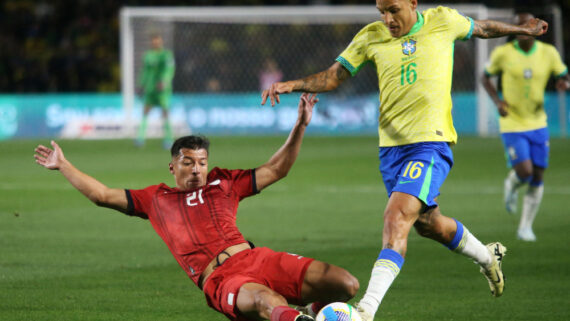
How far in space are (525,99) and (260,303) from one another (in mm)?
6213

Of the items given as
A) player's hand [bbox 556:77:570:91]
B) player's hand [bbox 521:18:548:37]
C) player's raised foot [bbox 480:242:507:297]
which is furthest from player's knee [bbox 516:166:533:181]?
player's raised foot [bbox 480:242:507:297]

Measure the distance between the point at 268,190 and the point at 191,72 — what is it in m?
13.1

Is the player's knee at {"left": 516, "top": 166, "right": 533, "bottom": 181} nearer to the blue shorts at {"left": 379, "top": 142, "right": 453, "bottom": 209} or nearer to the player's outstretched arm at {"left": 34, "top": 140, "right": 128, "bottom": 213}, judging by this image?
the blue shorts at {"left": 379, "top": 142, "right": 453, "bottom": 209}

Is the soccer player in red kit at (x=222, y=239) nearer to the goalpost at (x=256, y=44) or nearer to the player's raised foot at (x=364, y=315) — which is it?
the player's raised foot at (x=364, y=315)

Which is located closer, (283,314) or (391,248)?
(283,314)

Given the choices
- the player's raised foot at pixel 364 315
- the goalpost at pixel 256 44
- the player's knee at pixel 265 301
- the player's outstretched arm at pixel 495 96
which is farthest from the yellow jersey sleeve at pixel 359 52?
the goalpost at pixel 256 44

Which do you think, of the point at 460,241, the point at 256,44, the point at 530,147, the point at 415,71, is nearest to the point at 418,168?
the point at 415,71

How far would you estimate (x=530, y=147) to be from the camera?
32.3 feet

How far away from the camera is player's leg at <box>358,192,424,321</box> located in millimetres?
4992

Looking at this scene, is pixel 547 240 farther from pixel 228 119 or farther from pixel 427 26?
pixel 228 119

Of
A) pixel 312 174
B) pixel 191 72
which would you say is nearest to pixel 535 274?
pixel 312 174

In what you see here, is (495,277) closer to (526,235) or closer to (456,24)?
(456,24)

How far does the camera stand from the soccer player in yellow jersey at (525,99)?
9.77 metres

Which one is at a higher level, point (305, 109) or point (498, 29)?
point (498, 29)
